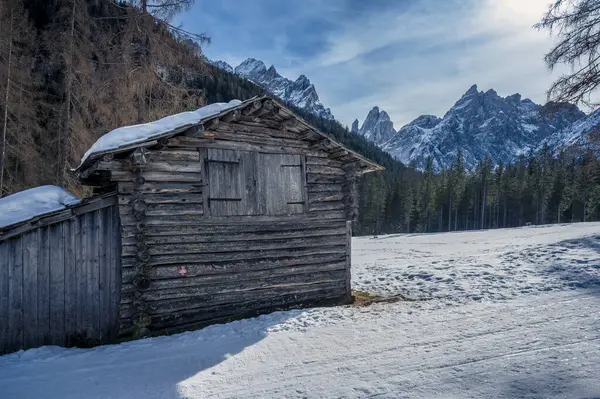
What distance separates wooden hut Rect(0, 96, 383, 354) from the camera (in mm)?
7758

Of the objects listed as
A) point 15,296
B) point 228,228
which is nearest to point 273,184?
point 228,228

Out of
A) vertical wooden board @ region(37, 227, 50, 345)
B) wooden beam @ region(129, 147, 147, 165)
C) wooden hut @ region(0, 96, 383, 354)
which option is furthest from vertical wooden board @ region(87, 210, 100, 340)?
wooden beam @ region(129, 147, 147, 165)

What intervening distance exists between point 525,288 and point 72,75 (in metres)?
18.3

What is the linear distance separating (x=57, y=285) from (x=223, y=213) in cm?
372

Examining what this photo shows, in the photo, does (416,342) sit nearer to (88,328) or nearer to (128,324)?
(128,324)

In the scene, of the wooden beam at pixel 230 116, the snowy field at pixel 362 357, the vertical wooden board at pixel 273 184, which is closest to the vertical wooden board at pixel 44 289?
the snowy field at pixel 362 357

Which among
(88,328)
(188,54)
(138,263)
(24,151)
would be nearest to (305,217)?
(138,263)

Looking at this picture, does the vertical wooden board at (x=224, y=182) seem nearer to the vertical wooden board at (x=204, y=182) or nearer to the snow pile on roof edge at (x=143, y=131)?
the vertical wooden board at (x=204, y=182)

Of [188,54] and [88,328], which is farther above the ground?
[188,54]

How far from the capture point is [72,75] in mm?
14312

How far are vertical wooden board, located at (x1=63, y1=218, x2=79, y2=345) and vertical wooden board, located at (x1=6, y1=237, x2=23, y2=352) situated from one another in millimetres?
727

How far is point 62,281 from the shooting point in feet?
23.6

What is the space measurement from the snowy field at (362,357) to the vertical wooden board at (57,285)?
43cm

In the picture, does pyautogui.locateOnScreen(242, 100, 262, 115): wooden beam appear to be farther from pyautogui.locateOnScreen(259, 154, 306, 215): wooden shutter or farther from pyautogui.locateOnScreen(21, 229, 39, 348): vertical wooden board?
pyautogui.locateOnScreen(21, 229, 39, 348): vertical wooden board
